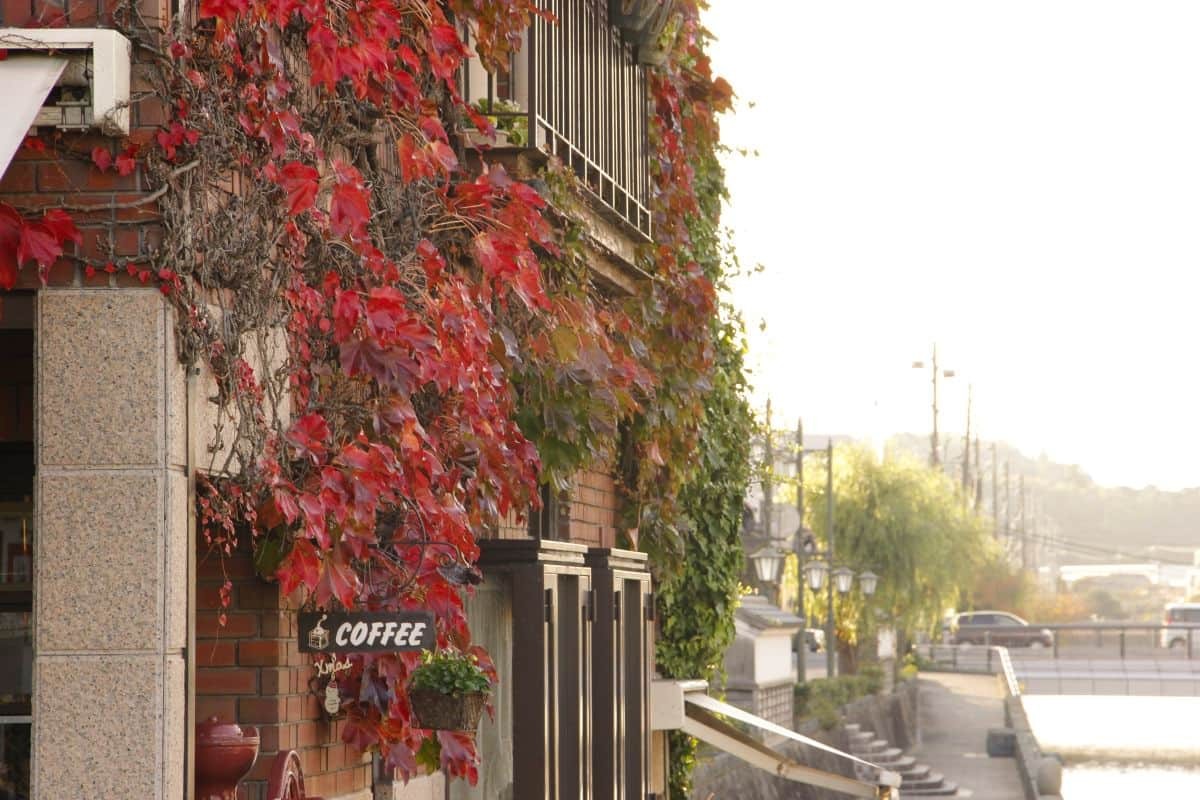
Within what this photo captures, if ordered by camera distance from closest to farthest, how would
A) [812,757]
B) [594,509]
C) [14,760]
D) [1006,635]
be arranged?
[14,760], [594,509], [812,757], [1006,635]

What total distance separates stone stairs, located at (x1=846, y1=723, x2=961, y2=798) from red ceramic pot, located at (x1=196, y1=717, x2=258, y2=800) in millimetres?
28387

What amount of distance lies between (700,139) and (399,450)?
5808 mm

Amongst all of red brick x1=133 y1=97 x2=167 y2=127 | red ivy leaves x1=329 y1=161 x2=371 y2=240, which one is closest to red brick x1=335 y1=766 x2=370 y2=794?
red ivy leaves x1=329 y1=161 x2=371 y2=240

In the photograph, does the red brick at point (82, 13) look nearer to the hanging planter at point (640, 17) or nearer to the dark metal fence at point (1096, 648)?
the hanging planter at point (640, 17)

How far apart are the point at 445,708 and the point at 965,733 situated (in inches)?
1609

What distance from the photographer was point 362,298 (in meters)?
5.82

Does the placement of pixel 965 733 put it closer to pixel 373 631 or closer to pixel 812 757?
pixel 812 757

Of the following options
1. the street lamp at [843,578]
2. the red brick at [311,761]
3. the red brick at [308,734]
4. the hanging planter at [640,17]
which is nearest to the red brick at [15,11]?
the red brick at [308,734]

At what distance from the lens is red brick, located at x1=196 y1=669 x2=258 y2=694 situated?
5.66m

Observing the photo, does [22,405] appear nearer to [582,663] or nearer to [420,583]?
[420,583]

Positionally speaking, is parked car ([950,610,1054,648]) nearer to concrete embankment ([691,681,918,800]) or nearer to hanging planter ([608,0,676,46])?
concrete embankment ([691,681,918,800])

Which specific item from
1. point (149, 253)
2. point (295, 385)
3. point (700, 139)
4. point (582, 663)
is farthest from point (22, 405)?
point (700, 139)

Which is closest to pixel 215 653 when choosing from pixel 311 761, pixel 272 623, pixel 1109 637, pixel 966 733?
pixel 272 623

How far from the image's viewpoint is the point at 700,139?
11.6 metres
